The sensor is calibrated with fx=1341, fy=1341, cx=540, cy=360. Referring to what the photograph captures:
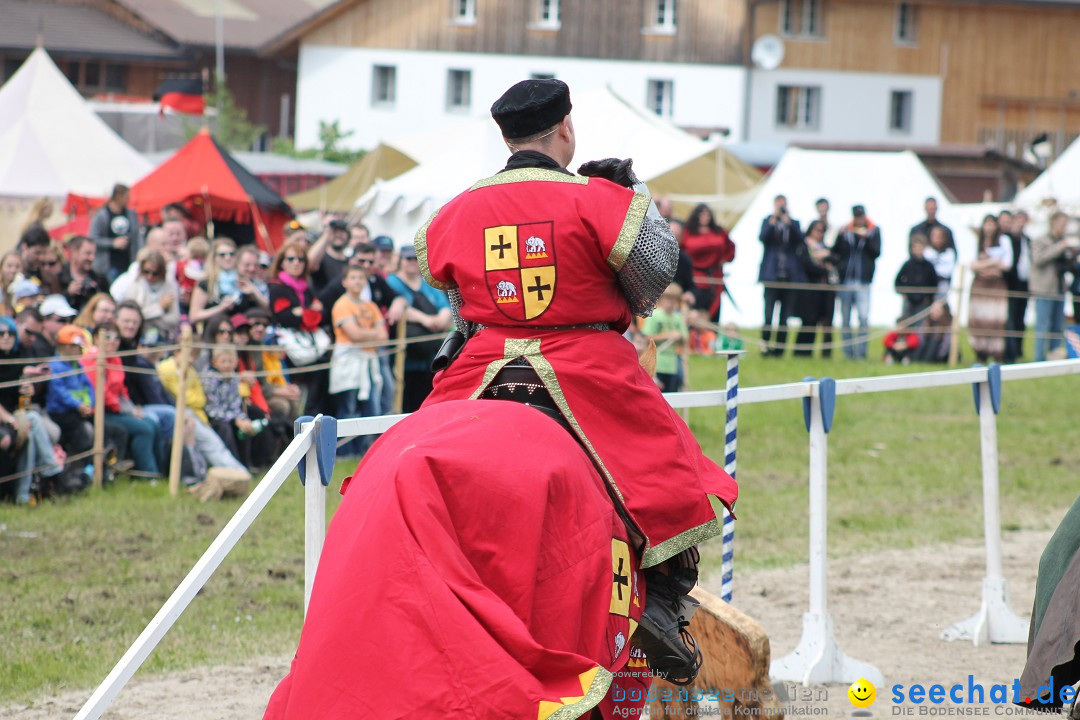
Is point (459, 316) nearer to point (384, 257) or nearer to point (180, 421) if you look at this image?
point (180, 421)

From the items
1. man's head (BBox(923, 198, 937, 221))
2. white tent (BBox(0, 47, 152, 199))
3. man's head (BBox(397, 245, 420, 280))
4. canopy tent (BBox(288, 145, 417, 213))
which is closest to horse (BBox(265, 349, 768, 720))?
man's head (BBox(397, 245, 420, 280))

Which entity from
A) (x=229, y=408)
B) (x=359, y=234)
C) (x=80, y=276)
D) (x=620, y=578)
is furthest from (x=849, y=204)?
(x=620, y=578)

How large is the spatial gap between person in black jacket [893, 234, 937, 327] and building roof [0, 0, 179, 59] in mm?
37399

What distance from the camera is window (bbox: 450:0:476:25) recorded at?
42531 millimetres

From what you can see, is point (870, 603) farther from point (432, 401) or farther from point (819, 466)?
point (432, 401)

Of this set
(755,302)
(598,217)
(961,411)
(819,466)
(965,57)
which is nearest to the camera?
(598,217)

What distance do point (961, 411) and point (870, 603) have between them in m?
7.51

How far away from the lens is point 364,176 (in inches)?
931

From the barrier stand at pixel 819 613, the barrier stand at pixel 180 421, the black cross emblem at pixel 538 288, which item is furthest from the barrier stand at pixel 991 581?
the barrier stand at pixel 180 421

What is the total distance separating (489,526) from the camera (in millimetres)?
2883

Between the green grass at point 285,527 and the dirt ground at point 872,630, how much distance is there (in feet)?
0.76

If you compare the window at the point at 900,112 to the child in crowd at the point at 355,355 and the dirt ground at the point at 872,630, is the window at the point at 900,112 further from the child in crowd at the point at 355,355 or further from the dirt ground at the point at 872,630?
the dirt ground at the point at 872,630

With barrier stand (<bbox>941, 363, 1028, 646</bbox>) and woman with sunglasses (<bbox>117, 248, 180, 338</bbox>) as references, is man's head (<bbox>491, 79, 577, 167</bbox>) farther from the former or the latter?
woman with sunglasses (<bbox>117, 248, 180, 338</bbox>)

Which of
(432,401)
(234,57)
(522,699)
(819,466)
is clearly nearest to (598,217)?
(432,401)
